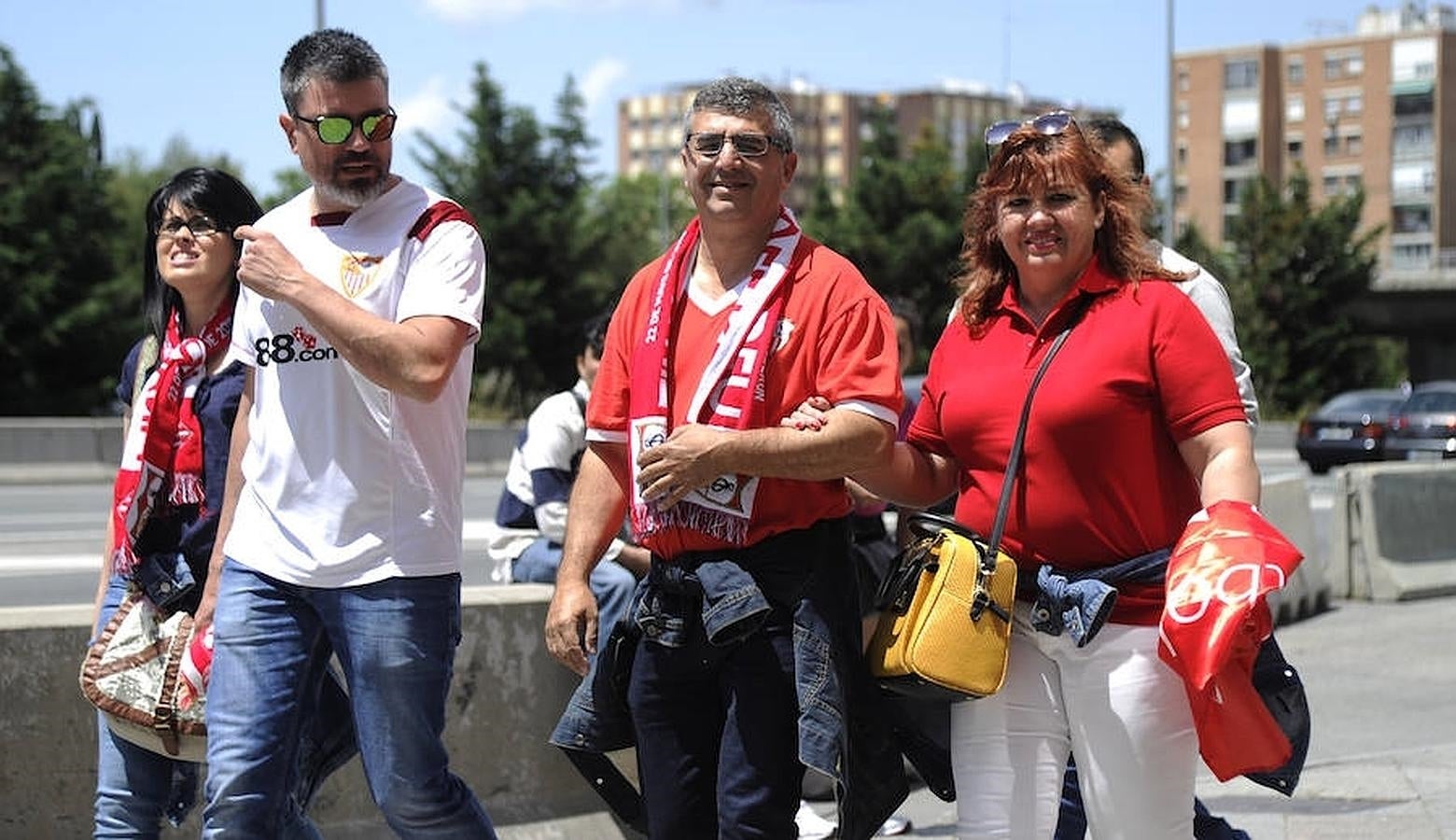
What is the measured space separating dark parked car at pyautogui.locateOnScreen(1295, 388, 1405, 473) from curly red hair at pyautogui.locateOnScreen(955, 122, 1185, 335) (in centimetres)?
2838

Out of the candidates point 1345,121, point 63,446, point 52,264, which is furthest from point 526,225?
point 1345,121

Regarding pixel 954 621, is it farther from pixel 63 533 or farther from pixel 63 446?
pixel 63 446

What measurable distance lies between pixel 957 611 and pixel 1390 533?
9.63 meters

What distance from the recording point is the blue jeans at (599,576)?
632 cm

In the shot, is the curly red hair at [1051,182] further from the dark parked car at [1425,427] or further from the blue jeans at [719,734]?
the dark parked car at [1425,427]

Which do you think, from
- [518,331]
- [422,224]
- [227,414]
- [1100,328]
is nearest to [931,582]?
[1100,328]

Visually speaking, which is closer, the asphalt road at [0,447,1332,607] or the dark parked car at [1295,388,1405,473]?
the asphalt road at [0,447,1332,607]

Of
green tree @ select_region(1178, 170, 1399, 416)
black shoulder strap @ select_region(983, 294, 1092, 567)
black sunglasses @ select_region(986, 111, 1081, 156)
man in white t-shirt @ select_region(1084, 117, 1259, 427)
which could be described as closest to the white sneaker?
man in white t-shirt @ select_region(1084, 117, 1259, 427)

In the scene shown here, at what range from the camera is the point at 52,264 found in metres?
33.3

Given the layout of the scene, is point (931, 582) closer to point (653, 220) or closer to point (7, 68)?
point (7, 68)

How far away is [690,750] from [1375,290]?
7272cm

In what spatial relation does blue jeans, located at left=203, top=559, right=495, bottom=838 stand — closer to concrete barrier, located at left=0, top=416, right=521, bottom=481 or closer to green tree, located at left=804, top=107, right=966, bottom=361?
concrete barrier, located at left=0, top=416, right=521, bottom=481

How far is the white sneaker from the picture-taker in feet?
20.4

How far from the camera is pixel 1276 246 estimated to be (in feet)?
164
